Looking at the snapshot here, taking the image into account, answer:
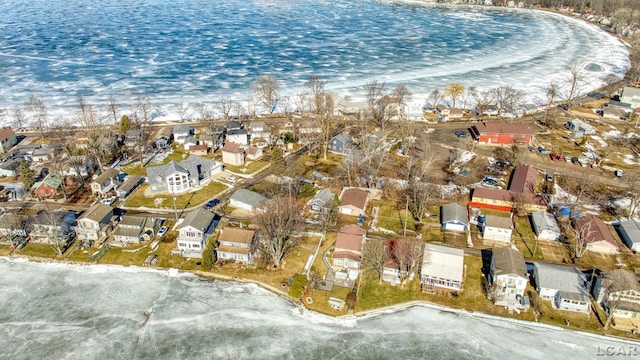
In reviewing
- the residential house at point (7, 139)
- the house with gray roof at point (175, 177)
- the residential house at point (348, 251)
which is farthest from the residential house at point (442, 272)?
the residential house at point (7, 139)

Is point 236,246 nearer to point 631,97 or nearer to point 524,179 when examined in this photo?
point 524,179

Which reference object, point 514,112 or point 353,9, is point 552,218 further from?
point 353,9

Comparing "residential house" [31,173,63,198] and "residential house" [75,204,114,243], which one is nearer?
"residential house" [75,204,114,243]

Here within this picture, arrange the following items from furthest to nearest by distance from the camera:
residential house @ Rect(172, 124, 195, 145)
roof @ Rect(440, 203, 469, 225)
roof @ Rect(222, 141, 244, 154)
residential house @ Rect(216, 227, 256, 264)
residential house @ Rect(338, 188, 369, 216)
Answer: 1. residential house @ Rect(172, 124, 195, 145)
2. roof @ Rect(222, 141, 244, 154)
3. residential house @ Rect(338, 188, 369, 216)
4. roof @ Rect(440, 203, 469, 225)
5. residential house @ Rect(216, 227, 256, 264)

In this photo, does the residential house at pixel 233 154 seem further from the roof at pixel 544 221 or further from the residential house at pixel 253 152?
the roof at pixel 544 221

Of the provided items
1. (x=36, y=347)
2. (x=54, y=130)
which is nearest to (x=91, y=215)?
(x=36, y=347)

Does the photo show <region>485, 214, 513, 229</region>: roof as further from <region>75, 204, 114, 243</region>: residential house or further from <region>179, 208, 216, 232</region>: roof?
<region>75, 204, 114, 243</region>: residential house

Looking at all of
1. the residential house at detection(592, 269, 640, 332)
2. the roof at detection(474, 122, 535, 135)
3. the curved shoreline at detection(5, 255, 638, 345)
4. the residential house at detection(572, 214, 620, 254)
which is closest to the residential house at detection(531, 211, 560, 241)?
the residential house at detection(572, 214, 620, 254)
